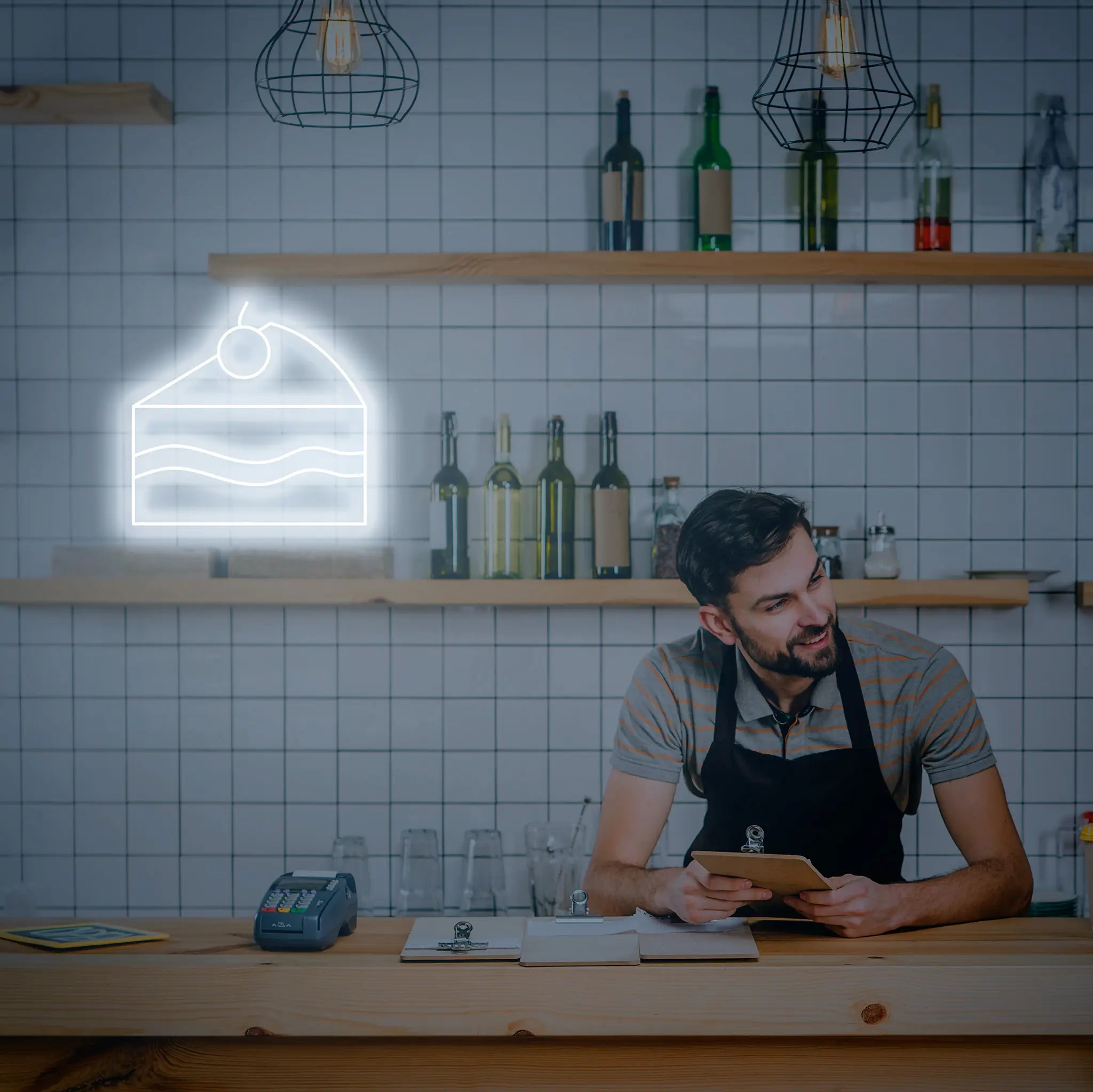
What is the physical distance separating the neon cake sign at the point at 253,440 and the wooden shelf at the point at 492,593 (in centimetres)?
24

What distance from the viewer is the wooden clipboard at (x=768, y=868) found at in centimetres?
139

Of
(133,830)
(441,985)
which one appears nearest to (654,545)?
(441,985)

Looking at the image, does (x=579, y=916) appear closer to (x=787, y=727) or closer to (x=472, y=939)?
(x=472, y=939)

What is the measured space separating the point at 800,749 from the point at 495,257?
46.2 inches

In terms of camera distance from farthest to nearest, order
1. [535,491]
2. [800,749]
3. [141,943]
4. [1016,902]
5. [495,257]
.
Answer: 1. [535,491]
2. [495,257]
3. [800,749]
4. [1016,902]
5. [141,943]

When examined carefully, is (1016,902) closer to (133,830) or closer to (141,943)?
(141,943)

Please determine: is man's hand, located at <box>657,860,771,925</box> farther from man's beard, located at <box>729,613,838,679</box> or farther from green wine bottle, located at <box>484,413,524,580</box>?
green wine bottle, located at <box>484,413,524,580</box>

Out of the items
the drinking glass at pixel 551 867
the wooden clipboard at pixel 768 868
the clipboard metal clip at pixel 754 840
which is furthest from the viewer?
the drinking glass at pixel 551 867

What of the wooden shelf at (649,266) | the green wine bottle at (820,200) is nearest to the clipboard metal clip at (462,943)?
the wooden shelf at (649,266)

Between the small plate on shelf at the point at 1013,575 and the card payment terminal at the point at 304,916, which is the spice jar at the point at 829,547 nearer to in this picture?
the small plate on shelf at the point at 1013,575

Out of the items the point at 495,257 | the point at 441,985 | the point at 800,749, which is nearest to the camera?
the point at 441,985

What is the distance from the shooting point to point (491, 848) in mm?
2391

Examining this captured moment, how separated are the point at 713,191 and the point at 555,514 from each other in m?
0.78

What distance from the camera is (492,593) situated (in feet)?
7.70
